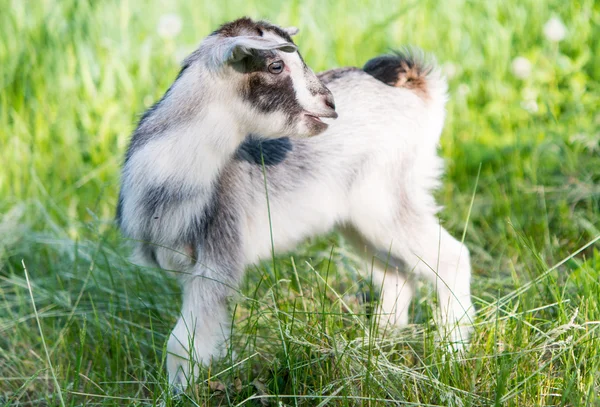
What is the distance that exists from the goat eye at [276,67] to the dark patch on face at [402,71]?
30.2 inches

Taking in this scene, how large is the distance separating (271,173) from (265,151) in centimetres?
9

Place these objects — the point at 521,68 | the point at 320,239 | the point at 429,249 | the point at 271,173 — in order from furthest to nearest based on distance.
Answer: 1. the point at 521,68
2. the point at 320,239
3. the point at 429,249
4. the point at 271,173

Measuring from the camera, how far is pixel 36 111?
5.09 metres

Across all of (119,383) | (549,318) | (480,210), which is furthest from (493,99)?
(119,383)

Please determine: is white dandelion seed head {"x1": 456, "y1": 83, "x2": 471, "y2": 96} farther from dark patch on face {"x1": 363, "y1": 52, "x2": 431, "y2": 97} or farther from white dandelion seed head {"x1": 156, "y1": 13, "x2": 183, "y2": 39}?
white dandelion seed head {"x1": 156, "y1": 13, "x2": 183, "y2": 39}

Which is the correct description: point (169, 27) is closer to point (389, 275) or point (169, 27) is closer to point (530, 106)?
point (530, 106)

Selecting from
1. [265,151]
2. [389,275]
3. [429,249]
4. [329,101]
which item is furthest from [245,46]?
[389,275]

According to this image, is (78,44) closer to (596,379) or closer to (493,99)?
(493,99)

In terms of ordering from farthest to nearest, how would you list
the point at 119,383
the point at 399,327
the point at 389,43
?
1. the point at 389,43
2. the point at 399,327
3. the point at 119,383

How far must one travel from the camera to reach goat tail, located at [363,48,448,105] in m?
3.50

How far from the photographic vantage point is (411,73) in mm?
3506

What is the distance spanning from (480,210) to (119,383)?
93.8 inches

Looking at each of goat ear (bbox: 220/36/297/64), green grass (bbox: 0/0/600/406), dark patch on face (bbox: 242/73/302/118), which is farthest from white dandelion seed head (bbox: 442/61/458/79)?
goat ear (bbox: 220/36/297/64)

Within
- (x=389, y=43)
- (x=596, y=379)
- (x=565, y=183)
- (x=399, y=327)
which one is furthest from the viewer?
(x=389, y=43)
